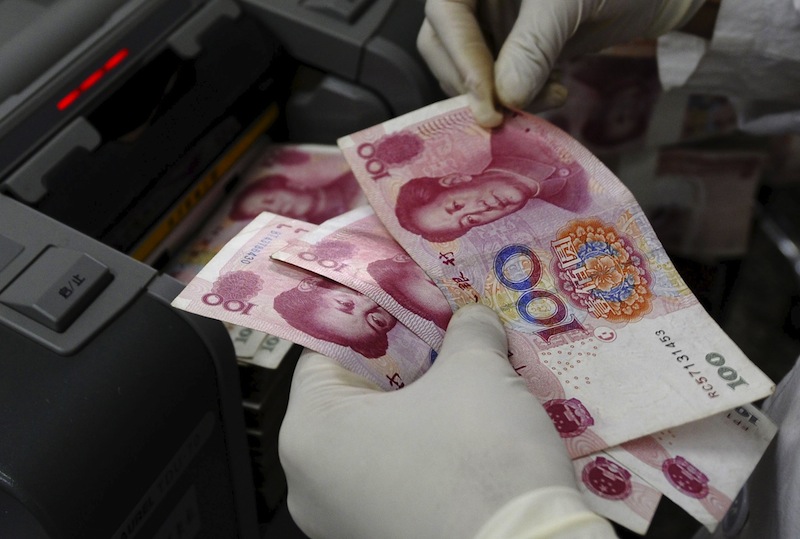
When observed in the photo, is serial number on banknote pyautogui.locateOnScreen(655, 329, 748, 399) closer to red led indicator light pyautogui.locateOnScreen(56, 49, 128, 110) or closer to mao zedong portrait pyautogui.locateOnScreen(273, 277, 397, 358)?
mao zedong portrait pyautogui.locateOnScreen(273, 277, 397, 358)

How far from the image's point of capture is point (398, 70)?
1.09 meters

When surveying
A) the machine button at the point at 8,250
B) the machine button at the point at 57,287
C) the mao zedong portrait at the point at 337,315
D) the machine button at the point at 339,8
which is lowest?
the mao zedong portrait at the point at 337,315

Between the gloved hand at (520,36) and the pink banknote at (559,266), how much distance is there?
45 millimetres

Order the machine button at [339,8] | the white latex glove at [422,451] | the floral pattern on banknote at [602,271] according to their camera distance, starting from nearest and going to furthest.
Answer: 1. the white latex glove at [422,451]
2. the floral pattern on banknote at [602,271]
3. the machine button at [339,8]

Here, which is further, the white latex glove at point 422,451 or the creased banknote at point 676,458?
the creased banknote at point 676,458

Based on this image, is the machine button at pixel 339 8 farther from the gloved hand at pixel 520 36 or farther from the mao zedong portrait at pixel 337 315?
the mao zedong portrait at pixel 337 315

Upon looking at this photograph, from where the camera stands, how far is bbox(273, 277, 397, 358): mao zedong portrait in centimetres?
74

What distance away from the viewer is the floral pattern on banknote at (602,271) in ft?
2.77

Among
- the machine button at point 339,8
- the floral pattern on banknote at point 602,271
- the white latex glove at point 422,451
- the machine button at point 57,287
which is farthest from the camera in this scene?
the machine button at point 339,8

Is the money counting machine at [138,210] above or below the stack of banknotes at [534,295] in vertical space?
above

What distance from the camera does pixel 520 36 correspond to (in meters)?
0.95

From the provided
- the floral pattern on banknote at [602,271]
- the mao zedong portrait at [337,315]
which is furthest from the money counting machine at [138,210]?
the floral pattern on banknote at [602,271]

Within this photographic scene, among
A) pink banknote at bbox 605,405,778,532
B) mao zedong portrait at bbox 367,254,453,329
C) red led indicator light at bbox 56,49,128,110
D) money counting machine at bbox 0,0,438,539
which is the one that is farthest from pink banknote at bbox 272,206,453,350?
red led indicator light at bbox 56,49,128,110

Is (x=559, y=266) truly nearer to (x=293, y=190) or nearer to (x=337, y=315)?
(x=337, y=315)
